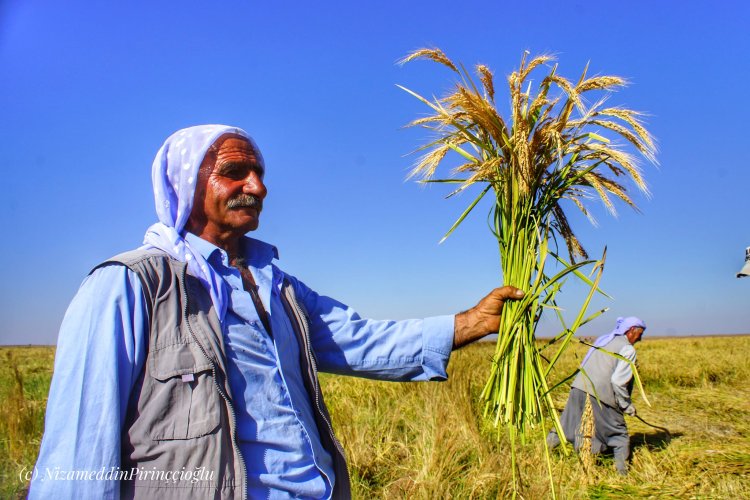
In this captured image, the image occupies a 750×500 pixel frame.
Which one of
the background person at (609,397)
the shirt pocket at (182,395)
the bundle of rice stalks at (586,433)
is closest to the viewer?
the shirt pocket at (182,395)

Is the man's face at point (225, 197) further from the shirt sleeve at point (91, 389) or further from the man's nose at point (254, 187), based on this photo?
the shirt sleeve at point (91, 389)

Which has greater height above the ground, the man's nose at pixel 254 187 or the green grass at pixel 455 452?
the man's nose at pixel 254 187

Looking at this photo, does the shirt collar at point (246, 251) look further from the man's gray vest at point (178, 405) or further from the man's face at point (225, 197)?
the man's gray vest at point (178, 405)

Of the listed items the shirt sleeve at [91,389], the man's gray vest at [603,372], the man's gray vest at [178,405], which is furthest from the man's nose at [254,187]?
the man's gray vest at [603,372]

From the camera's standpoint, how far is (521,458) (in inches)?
173

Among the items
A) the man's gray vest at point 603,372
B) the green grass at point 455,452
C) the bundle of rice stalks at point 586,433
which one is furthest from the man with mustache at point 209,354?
the man's gray vest at point 603,372

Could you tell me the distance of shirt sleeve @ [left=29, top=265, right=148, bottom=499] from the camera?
4.64 feet

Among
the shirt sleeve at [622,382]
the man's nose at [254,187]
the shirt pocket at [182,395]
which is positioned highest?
the man's nose at [254,187]

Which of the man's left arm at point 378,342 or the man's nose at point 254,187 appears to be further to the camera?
the man's left arm at point 378,342

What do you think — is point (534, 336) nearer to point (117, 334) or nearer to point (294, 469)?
→ point (294, 469)

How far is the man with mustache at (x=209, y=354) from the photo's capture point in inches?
58.1

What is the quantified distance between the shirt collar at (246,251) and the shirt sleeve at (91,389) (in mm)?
374

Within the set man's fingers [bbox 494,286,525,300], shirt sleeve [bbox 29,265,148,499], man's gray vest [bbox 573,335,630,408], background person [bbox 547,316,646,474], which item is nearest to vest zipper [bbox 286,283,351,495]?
shirt sleeve [bbox 29,265,148,499]

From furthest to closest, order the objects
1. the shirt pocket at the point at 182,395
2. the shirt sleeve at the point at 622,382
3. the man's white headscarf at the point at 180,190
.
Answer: the shirt sleeve at the point at 622,382 < the man's white headscarf at the point at 180,190 < the shirt pocket at the point at 182,395
